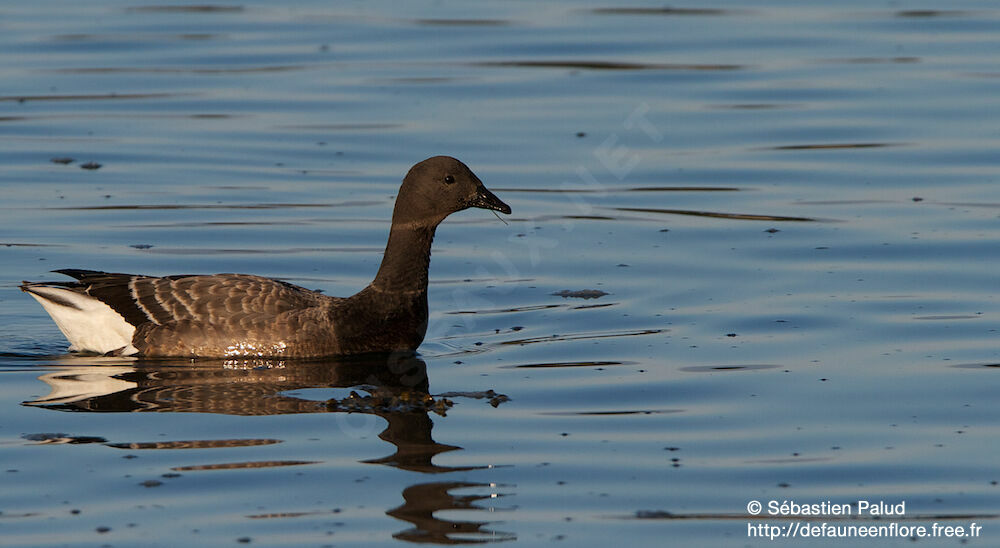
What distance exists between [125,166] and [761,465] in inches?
461

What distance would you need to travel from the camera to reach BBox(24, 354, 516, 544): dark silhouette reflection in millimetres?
8094

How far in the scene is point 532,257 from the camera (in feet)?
49.8

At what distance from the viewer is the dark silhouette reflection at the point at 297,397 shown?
8.09 metres

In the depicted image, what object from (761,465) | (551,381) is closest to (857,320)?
(551,381)

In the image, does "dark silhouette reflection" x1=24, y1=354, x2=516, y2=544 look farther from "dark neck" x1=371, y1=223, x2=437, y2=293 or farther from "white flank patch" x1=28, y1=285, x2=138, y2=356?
"dark neck" x1=371, y1=223, x2=437, y2=293

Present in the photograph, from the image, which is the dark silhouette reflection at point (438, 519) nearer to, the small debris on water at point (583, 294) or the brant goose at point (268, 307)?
the brant goose at point (268, 307)

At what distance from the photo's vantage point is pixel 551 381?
10859 millimetres

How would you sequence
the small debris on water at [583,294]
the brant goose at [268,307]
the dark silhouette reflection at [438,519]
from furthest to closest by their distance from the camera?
the small debris on water at [583,294]
the brant goose at [268,307]
the dark silhouette reflection at [438,519]

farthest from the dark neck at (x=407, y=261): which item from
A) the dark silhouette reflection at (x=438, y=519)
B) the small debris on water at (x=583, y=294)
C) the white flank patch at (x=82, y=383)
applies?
the dark silhouette reflection at (x=438, y=519)

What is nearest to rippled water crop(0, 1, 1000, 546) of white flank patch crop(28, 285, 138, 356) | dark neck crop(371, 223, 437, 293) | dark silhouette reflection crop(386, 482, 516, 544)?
dark silhouette reflection crop(386, 482, 516, 544)

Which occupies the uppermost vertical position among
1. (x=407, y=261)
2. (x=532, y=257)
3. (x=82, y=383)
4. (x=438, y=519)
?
(x=532, y=257)

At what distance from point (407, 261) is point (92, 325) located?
2.57m

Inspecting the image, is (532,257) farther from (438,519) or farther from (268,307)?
(438,519)

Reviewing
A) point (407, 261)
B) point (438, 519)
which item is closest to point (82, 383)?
point (407, 261)
